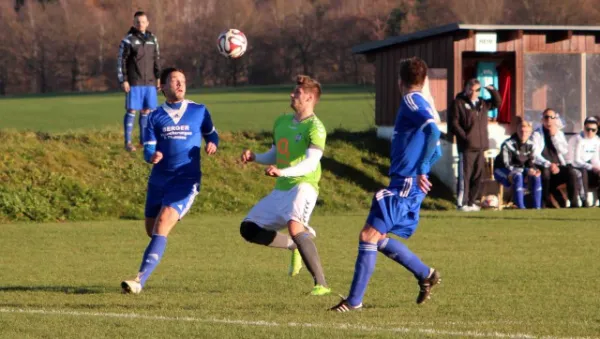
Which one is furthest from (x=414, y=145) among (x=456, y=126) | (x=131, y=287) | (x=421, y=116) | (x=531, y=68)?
(x=531, y=68)

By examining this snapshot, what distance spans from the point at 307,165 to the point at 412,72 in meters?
1.23

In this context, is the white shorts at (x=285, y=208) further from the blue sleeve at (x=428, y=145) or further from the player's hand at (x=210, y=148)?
the blue sleeve at (x=428, y=145)

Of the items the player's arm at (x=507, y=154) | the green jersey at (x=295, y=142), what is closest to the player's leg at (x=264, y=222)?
the green jersey at (x=295, y=142)

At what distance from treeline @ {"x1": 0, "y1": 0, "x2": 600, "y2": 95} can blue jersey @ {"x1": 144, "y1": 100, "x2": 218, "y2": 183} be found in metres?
59.8

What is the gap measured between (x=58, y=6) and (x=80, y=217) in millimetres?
59073

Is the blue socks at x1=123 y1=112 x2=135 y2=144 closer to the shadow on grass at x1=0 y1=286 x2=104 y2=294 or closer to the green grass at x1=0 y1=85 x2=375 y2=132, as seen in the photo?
the green grass at x1=0 y1=85 x2=375 y2=132

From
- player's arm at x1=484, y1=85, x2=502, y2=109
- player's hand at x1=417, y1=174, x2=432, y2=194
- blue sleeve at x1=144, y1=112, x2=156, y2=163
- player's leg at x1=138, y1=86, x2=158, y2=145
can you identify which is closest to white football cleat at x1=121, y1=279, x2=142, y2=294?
blue sleeve at x1=144, y1=112, x2=156, y2=163

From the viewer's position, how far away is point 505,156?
21.3 meters

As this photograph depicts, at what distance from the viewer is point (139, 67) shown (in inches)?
790

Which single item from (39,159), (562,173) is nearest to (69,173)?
(39,159)

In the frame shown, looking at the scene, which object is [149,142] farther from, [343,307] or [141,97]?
[141,97]

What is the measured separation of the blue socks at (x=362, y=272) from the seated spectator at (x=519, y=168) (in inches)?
495

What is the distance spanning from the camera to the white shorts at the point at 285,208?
32.6 feet

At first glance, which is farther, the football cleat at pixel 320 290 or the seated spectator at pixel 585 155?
the seated spectator at pixel 585 155
